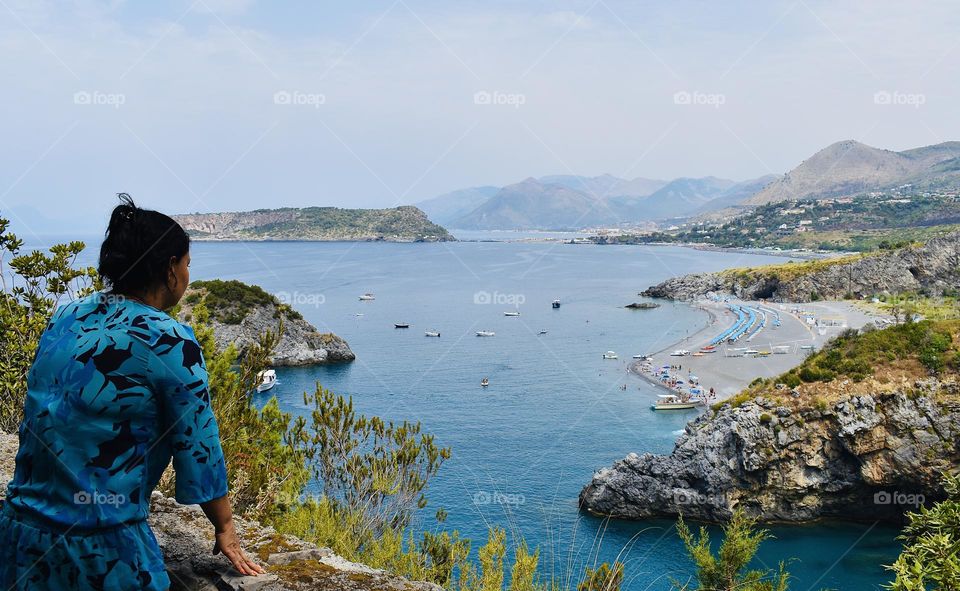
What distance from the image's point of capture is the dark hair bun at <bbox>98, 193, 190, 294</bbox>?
7.92 feet

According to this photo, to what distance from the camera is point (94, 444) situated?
2229 mm

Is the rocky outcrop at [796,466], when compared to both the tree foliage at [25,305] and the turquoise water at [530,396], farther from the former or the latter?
the tree foliage at [25,305]

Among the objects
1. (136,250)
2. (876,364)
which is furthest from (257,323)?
(136,250)

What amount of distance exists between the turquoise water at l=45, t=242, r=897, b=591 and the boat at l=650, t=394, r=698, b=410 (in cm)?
102

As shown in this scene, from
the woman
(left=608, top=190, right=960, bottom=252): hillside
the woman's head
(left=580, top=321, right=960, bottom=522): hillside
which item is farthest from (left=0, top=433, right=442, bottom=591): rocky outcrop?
(left=608, top=190, right=960, bottom=252): hillside

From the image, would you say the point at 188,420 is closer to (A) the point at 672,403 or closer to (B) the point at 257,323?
(A) the point at 672,403

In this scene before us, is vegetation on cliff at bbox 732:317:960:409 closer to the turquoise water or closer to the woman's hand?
the turquoise water

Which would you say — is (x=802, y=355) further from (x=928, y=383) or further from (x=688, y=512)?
(x=688, y=512)

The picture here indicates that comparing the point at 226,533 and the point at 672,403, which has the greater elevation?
the point at 226,533

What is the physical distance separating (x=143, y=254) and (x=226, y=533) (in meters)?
1.19

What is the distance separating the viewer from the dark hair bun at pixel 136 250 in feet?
7.92

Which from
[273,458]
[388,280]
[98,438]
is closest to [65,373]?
[98,438]

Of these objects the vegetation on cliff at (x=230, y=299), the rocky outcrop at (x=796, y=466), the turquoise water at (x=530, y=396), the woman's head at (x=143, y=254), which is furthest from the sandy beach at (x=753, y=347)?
the woman's head at (x=143, y=254)

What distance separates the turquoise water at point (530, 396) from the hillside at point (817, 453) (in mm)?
1065
